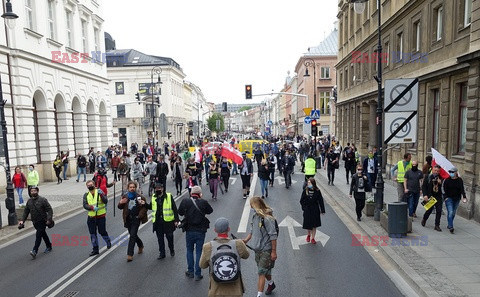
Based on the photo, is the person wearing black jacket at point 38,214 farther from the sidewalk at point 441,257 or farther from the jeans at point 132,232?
the sidewalk at point 441,257

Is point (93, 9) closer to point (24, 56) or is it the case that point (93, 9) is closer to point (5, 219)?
point (24, 56)

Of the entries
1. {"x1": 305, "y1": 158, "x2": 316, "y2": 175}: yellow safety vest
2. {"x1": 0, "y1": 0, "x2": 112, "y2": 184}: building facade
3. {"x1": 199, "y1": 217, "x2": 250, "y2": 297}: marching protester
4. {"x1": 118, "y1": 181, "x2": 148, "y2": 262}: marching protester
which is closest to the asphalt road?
{"x1": 118, "y1": 181, "x2": 148, "y2": 262}: marching protester

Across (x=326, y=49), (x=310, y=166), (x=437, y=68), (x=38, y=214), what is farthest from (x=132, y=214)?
(x=326, y=49)

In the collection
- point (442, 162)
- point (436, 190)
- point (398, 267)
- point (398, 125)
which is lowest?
point (398, 267)

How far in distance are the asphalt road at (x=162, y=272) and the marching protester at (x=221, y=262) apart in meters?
2.08

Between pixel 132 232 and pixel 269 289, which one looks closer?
pixel 269 289

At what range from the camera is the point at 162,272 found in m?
7.59

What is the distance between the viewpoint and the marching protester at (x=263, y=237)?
598 cm

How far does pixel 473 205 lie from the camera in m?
11.1

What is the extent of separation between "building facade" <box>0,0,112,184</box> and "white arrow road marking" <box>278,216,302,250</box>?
46.1 ft

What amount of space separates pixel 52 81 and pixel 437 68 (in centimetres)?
2061

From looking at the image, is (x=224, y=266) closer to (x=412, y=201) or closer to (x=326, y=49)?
(x=412, y=201)

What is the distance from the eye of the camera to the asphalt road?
672 centimetres

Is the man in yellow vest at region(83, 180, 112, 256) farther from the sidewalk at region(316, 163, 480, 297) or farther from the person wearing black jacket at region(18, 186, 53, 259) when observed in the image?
the sidewalk at region(316, 163, 480, 297)
